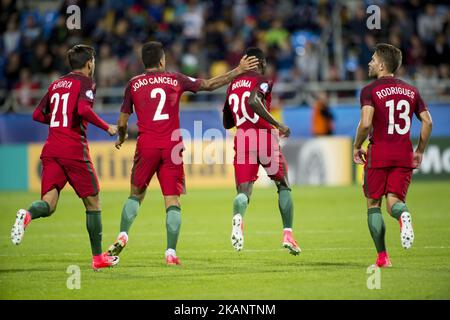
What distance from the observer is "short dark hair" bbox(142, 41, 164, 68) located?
429 inches

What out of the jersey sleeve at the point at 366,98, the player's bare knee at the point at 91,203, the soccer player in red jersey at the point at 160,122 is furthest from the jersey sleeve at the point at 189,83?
the jersey sleeve at the point at 366,98

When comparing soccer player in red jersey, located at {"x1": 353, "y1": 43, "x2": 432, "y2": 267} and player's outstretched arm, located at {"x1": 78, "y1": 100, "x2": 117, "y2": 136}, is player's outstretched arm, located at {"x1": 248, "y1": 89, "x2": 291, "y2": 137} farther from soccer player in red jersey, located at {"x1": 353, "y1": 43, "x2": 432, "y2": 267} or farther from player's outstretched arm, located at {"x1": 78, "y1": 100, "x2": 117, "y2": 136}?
player's outstretched arm, located at {"x1": 78, "y1": 100, "x2": 117, "y2": 136}

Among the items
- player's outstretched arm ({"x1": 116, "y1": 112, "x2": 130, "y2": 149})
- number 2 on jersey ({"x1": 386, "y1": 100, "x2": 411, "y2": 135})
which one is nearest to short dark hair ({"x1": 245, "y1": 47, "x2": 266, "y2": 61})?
player's outstretched arm ({"x1": 116, "y1": 112, "x2": 130, "y2": 149})

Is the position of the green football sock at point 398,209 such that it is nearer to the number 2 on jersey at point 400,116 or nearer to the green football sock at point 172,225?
the number 2 on jersey at point 400,116

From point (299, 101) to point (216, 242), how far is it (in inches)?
462

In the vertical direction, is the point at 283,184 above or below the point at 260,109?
below

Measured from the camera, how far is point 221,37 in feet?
86.0

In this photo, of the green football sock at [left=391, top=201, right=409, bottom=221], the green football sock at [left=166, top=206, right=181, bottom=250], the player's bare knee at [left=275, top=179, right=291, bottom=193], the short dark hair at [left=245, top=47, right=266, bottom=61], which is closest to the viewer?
the green football sock at [left=391, top=201, right=409, bottom=221]

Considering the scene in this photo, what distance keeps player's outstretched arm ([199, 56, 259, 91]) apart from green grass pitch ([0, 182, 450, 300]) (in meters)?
2.07

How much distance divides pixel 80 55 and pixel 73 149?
3.51ft

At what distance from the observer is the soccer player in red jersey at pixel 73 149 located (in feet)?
34.7

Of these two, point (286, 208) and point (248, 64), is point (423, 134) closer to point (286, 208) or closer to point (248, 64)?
point (248, 64)

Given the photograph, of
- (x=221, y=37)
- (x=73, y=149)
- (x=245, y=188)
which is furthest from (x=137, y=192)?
(x=221, y=37)
